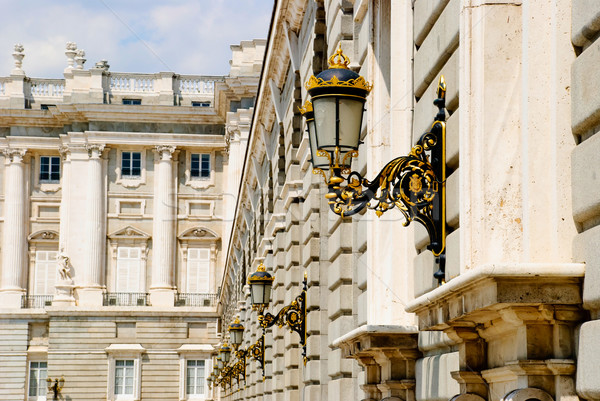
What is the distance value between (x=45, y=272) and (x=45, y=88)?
10782 millimetres

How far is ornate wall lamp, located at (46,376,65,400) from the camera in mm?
61062

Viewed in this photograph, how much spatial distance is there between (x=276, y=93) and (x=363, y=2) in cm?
1237

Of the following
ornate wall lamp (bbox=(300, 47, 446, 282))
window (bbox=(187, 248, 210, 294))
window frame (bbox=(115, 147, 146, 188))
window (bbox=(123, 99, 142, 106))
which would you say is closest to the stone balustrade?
window (bbox=(123, 99, 142, 106))

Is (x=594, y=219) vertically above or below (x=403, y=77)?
below

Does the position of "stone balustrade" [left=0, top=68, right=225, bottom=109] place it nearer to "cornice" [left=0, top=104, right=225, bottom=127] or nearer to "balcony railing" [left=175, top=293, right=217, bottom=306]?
"cornice" [left=0, top=104, right=225, bottom=127]

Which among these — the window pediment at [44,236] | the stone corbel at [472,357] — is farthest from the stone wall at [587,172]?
the window pediment at [44,236]

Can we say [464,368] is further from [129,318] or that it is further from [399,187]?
[129,318]

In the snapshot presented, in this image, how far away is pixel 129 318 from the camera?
2464 inches

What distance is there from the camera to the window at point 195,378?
63188 mm

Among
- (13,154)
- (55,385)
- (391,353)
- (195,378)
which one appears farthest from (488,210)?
(13,154)

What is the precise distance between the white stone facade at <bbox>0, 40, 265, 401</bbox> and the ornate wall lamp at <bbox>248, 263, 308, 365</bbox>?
44713 mm

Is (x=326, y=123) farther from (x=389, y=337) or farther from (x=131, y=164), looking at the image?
(x=131, y=164)

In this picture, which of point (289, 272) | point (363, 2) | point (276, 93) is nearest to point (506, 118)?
point (363, 2)

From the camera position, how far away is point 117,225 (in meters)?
64.9
